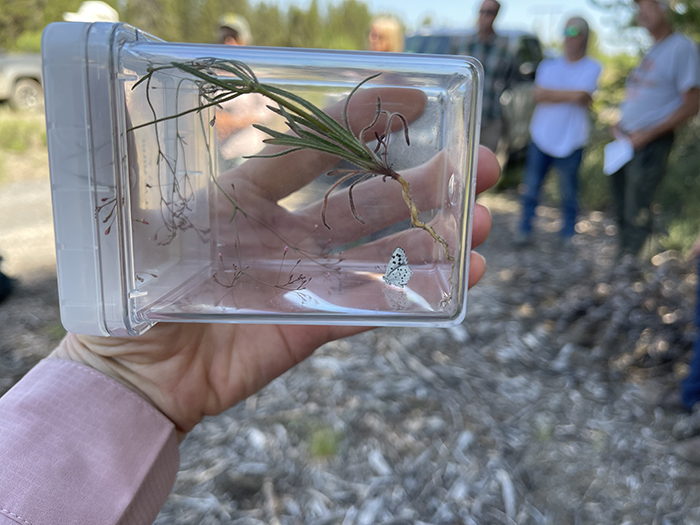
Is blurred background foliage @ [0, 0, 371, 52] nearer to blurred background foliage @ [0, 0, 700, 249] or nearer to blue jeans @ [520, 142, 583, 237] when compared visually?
blurred background foliage @ [0, 0, 700, 249]

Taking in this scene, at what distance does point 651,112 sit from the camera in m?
2.56

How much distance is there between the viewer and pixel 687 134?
3307mm

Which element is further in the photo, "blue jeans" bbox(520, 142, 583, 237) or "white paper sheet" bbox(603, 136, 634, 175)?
"blue jeans" bbox(520, 142, 583, 237)

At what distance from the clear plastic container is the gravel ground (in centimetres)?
81

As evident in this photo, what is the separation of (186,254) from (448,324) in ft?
1.45

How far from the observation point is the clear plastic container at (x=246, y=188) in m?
0.65

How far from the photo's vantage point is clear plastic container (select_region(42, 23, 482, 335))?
0.65 metres

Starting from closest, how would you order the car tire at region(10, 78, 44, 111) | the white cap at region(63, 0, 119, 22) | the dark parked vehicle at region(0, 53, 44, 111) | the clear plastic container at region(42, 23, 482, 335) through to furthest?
the clear plastic container at region(42, 23, 482, 335) → the white cap at region(63, 0, 119, 22) → the dark parked vehicle at region(0, 53, 44, 111) → the car tire at region(10, 78, 44, 111)

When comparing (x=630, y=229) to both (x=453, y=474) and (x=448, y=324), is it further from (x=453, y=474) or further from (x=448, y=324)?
(x=448, y=324)

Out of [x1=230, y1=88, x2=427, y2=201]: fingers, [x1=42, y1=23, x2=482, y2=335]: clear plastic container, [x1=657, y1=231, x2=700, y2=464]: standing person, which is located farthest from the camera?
[x1=657, y1=231, x2=700, y2=464]: standing person

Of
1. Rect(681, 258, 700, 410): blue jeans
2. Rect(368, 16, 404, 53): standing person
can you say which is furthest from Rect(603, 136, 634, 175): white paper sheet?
Rect(368, 16, 404, 53): standing person

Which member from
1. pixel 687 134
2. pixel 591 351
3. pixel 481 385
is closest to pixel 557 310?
pixel 591 351

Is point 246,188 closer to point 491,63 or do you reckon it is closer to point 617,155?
point 617,155

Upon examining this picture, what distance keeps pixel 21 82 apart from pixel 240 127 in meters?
6.75
